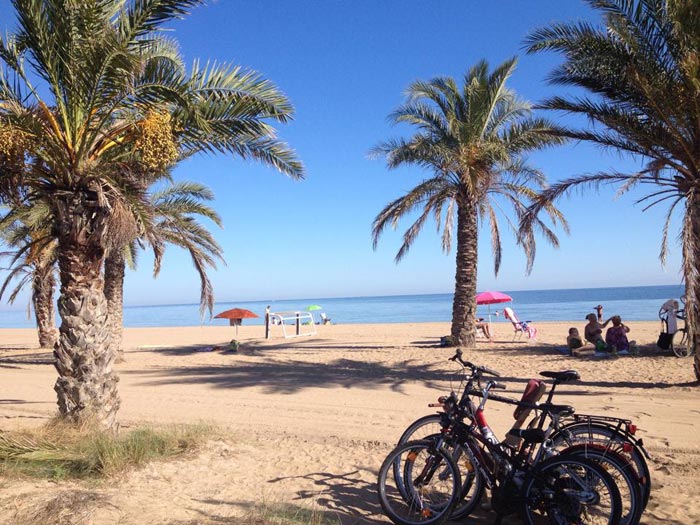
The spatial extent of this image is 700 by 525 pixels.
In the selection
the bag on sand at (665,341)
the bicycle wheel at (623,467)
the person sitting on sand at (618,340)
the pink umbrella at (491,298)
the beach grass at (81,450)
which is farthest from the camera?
the pink umbrella at (491,298)

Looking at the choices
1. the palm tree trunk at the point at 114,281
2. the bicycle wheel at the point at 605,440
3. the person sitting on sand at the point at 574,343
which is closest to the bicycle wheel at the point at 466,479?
the bicycle wheel at the point at 605,440

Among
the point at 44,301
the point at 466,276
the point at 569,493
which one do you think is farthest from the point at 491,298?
the point at 569,493

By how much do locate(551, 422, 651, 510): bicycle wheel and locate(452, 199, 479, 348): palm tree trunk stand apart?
11.7 metres

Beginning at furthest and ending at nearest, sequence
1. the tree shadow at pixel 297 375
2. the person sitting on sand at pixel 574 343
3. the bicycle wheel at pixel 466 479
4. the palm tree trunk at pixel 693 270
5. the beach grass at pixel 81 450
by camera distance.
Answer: the person sitting on sand at pixel 574 343, the tree shadow at pixel 297 375, the palm tree trunk at pixel 693 270, the beach grass at pixel 81 450, the bicycle wheel at pixel 466 479

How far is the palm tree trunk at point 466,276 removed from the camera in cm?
1555

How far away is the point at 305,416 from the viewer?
779 centimetres

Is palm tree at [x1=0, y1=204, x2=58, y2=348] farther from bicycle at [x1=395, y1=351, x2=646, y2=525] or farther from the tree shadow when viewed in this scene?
bicycle at [x1=395, y1=351, x2=646, y2=525]

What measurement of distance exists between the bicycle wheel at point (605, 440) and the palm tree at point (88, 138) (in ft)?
16.3

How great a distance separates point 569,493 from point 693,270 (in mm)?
7296

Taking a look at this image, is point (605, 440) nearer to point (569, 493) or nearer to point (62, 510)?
point (569, 493)

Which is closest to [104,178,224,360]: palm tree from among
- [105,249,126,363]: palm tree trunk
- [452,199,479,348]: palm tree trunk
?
[105,249,126,363]: palm tree trunk

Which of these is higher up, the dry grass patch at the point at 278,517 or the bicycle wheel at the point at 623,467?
the bicycle wheel at the point at 623,467

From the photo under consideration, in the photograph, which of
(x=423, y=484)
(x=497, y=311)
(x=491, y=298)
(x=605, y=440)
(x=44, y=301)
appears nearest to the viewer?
(x=605, y=440)

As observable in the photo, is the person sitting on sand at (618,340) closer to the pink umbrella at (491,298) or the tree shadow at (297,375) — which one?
the tree shadow at (297,375)
